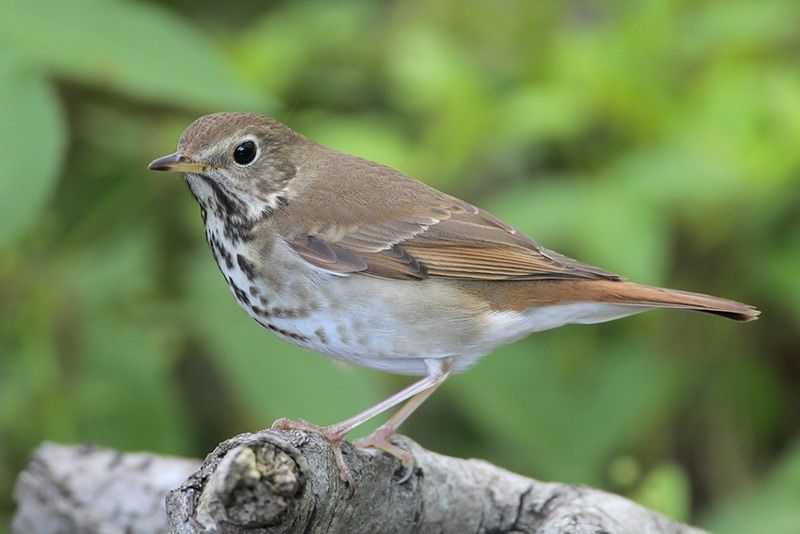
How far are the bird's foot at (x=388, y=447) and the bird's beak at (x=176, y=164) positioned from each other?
29.5 inches

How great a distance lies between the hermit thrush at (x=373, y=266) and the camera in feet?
10.0

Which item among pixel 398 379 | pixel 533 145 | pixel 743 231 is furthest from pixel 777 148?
pixel 398 379

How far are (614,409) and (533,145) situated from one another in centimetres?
112

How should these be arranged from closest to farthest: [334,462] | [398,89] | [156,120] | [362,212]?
[334,462], [362,212], [156,120], [398,89]

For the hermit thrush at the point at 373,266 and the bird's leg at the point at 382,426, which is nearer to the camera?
the bird's leg at the point at 382,426

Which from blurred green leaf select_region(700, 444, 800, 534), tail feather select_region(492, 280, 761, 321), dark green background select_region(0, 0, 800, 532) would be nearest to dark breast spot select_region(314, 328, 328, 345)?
tail feather select_region(492, 280, 761, 321)

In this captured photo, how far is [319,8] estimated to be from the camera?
5.70 metres

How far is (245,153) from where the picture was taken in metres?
3.20

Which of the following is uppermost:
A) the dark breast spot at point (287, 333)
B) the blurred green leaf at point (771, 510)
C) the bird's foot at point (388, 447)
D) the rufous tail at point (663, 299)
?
the rufous tail at point (663, 299)

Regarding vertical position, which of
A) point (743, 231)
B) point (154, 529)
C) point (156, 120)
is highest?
point (743, 231)

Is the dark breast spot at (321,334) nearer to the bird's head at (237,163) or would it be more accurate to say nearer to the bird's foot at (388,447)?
the bird's foot at (388,447)

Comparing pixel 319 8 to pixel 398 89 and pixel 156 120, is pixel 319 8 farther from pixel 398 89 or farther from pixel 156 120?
pixel 156 120

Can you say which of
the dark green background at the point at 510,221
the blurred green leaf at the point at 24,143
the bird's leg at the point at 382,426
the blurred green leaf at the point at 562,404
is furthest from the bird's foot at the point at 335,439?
the blurred green leaf at the point at 562,404

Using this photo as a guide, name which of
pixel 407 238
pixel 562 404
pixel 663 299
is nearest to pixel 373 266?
pixel 407 238
